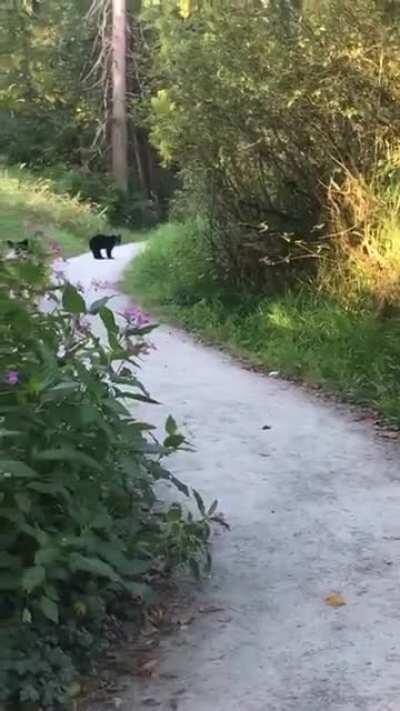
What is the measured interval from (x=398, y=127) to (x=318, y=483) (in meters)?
4.49

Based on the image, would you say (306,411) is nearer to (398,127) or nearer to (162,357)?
(162,357)

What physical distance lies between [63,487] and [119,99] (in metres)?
30.2

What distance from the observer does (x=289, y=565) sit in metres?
4.41

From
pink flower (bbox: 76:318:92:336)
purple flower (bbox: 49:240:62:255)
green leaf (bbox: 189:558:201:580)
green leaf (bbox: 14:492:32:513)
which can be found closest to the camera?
green leaf (bbox: 14:492:32:513)

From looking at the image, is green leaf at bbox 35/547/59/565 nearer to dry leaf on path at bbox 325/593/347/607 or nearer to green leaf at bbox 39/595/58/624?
green leaf at bbox 39/595/58/624

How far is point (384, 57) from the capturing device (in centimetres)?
849

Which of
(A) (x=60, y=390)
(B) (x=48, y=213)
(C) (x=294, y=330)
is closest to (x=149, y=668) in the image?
(A) (x=60, y=390)

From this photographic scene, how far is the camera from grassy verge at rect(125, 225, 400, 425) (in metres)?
7.61

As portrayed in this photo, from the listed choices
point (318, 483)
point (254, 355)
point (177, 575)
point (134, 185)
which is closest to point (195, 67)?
point (254, 355)

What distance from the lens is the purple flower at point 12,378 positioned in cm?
338

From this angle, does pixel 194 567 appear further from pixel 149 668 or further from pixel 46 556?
pixel 46 556

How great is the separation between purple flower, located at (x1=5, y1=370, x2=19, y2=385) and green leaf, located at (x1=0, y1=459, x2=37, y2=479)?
291 mm

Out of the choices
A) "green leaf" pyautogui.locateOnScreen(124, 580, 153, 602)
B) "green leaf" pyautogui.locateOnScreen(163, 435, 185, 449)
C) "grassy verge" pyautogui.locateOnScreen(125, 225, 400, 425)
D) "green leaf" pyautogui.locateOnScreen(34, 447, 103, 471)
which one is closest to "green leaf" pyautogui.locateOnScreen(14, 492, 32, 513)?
"green leaf" pyautogui.locateOnScreen(34, 447, 103, 471)

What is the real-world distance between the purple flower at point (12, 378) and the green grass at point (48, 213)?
16923 mm
